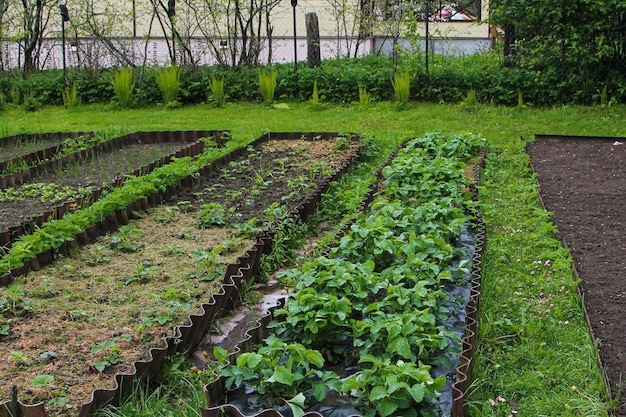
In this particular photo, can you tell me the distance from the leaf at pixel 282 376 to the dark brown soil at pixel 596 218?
4.34ft

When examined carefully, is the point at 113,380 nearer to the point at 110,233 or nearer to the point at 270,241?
the point at 270,241

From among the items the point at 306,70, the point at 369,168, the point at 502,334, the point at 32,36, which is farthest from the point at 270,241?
the point at 32,36

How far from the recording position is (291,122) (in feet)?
33.1

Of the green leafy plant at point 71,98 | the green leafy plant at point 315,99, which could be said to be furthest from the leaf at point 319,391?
the green leafy plant at point 71,98

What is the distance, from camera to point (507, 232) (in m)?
5.17

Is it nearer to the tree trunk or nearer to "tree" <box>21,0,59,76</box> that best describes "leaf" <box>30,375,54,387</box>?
the tree trunk

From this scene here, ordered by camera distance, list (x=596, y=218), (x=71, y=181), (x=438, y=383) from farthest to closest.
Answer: (x=71, y=181) < (x=596, y=218) < (x=438, y=383)

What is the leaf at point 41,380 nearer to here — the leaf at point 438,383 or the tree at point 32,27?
the leaf at point 438,383

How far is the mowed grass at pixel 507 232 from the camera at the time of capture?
3.06m

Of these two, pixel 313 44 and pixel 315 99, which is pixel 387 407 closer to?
pixel 315 99

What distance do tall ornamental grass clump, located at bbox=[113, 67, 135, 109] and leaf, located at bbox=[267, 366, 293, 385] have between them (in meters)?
9.84

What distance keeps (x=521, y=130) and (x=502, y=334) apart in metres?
5.98

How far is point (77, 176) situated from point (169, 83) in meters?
5.03

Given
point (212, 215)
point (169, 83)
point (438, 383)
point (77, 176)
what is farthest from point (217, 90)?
point (438, 383)
